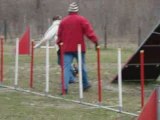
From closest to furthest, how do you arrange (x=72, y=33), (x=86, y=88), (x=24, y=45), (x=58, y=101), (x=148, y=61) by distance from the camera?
(x=58, y=101), (x=72, y=33), (x=86, y=88), (x=148, y=61), (x=24, y=45)

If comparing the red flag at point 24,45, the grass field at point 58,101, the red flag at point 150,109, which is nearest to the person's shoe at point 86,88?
the grass field at point 58,101

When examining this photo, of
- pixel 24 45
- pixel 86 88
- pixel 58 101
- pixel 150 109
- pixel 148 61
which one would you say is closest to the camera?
pixel 150 109

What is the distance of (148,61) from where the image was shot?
12.8m

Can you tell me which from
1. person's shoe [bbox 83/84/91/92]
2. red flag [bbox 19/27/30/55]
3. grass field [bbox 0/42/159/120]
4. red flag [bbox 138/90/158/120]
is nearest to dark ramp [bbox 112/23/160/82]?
grass field [bbox 0/42/159/120]

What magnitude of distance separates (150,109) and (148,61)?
20.7 feet

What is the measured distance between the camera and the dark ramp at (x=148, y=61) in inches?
478

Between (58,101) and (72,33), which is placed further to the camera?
(72,33)

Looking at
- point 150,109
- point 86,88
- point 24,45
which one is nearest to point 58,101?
point 86,88

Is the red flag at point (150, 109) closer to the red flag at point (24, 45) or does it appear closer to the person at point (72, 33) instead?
the person at point (72, 33)

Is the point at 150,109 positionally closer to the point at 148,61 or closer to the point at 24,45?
the point at 148,61

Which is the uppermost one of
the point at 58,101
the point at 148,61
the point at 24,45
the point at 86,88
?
the point at 24,45

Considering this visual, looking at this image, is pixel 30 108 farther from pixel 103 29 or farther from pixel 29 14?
pixel 29 14

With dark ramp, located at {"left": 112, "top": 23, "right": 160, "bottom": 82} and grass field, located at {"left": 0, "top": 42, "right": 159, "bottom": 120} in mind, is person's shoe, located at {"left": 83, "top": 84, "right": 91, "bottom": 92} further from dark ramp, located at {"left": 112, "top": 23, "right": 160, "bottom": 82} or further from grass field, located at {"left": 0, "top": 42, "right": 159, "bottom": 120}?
dark ramp, located at {"left": 112, "top": 23, "right": 160, "bottom": 82}

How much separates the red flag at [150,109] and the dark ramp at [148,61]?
5.37 metres
